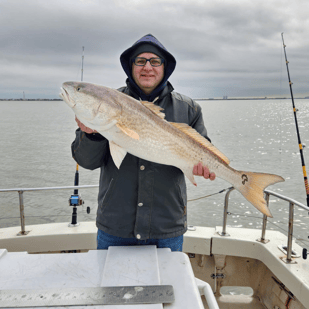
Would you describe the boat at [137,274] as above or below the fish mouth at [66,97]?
below

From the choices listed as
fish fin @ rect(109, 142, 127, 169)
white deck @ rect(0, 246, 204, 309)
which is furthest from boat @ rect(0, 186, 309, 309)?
fish fin @ rect(109, 142, 127, 169)

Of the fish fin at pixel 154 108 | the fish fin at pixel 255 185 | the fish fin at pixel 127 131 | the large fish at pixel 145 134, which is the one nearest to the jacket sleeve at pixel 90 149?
the large fish at pixel 145 134

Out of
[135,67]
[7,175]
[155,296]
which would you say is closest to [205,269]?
[155,296]

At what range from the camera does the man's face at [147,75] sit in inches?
110

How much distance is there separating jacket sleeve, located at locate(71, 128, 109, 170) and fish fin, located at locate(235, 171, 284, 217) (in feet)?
4.47

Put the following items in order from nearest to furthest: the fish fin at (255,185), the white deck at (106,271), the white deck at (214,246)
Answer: the white deck at (106,271)
the fish fin at (255,185)
the white deck at (214,246)

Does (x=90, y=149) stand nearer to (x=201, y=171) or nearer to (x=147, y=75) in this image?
(x=147, y=75)

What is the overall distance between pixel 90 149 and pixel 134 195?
0.56 meters

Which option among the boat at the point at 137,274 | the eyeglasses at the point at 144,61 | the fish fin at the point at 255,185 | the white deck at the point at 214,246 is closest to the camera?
the boat at the point at 137,274

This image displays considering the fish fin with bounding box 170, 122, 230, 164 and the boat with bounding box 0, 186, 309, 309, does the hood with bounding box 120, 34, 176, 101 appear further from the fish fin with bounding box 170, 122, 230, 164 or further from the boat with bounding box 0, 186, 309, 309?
the boat with bounding box 0, 186, 309, 309

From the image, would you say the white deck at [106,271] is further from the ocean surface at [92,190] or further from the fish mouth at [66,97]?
the ocean surface at [92,190]

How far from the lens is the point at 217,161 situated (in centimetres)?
283

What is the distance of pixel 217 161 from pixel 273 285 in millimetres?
2134

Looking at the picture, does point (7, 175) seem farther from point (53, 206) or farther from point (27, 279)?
point (27, 279)
